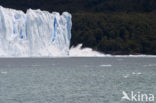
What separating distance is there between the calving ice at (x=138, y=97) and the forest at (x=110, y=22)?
56.8 m

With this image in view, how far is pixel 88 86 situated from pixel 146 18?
6555 centimetres

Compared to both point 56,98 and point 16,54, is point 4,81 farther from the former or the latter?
point 16,54

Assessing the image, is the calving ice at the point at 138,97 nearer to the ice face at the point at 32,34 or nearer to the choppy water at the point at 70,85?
the choppy water at the point at 70,85

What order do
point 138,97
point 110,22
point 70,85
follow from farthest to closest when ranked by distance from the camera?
1. point 110,22
2. point 70,85
3. point 138,97

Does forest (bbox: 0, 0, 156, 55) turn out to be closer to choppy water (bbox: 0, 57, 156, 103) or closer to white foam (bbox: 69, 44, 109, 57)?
white foam (bbox: 69, 44, 109, 57)

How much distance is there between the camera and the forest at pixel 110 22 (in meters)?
93.6

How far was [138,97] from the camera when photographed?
33188mm

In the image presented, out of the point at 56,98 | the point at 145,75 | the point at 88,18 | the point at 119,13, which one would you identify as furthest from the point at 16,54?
the point at 119,13

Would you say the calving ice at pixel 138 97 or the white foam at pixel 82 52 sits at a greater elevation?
the calving ice at pixel 138 97

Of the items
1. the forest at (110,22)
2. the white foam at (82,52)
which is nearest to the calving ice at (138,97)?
the white foam at (82,52)

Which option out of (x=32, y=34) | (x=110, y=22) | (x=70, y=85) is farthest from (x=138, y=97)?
(x=110, y=22)

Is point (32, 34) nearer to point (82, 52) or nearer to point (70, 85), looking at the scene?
point (82, 52)

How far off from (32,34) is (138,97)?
1347 inches

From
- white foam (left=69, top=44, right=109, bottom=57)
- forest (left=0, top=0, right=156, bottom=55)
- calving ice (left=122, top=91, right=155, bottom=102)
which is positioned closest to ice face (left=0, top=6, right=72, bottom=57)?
white foam (left=69, top=44, right=109, bottom=57)
